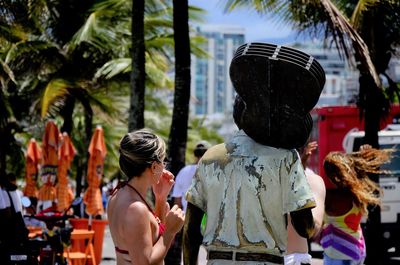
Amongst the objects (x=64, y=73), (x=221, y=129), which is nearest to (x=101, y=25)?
(x=64, y=73)

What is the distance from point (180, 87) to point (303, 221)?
22.0 feet

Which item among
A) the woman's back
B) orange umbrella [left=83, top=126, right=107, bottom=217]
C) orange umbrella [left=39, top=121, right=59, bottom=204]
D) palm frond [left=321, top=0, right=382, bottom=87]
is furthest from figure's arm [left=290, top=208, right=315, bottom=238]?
orange umbrella [left=39, top=121, right=59, bottom=204]

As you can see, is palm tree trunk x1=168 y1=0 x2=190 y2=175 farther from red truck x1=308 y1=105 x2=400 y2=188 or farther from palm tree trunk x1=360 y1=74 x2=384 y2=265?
red truck x1=308 y1=105 x2=400 y2=188

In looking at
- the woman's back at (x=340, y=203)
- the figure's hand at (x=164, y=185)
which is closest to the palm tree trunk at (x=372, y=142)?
the woman's back at (x=340, y=203)

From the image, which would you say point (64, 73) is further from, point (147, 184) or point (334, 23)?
point (147, 184)

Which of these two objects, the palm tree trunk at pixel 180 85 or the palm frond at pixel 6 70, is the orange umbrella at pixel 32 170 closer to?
the palm frond at pixel 6 70

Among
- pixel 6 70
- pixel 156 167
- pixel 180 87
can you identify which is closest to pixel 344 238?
pixel 180 87

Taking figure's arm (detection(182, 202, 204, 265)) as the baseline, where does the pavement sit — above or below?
below

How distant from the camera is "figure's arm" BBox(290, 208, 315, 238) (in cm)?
414

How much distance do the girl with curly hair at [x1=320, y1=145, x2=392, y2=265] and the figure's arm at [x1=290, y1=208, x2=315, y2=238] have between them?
3.58m

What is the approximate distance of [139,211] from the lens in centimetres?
446

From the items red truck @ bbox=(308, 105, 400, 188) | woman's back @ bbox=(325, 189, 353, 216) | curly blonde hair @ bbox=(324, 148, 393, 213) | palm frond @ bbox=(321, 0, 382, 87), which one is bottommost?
red truck @ bbox=(308, 105, 400, 188)

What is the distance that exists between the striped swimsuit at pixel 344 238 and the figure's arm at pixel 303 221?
12.4 feet

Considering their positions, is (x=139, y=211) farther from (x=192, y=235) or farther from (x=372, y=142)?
(x=372, y=142)
